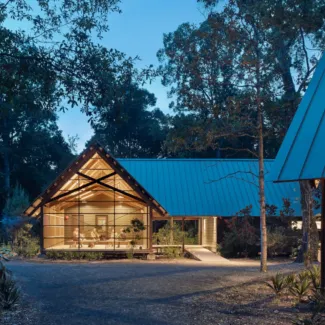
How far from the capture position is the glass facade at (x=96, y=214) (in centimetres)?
2164

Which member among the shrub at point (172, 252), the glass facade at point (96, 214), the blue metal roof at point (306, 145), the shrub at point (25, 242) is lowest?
the shrub at point (172, 252)

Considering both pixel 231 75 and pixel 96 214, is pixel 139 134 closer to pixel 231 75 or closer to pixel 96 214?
pixel 96 214

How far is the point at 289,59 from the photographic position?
54.0ft

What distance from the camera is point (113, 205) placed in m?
22.7

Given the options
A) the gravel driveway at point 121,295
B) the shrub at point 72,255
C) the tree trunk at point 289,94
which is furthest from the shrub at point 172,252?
the gravel driveway at point 121,295

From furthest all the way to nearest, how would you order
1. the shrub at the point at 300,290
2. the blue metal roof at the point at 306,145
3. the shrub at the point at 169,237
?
the shrub at the point at 169,237 → the shrub at the point at 300,290 → the blue metal roof at the point at 306,145

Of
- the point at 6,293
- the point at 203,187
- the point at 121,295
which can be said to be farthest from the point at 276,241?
the point at 6,293

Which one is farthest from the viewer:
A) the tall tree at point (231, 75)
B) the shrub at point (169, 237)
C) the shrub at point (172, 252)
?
the shrub at point (169, 237)

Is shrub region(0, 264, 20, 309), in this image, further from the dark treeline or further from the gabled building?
the gabled building

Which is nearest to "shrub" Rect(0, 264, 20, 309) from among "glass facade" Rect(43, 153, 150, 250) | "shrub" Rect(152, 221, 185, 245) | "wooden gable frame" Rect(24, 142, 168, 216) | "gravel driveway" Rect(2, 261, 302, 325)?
"gravel driveway" Rect(2, 261, 302, 325)

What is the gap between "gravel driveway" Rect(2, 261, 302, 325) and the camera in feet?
26.7

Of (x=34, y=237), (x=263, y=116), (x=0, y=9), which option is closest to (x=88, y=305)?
(x=0, y=9)

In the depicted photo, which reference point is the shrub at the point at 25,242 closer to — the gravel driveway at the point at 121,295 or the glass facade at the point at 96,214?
the glass facade at the point at 96,214

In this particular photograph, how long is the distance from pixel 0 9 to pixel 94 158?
12.8 m
